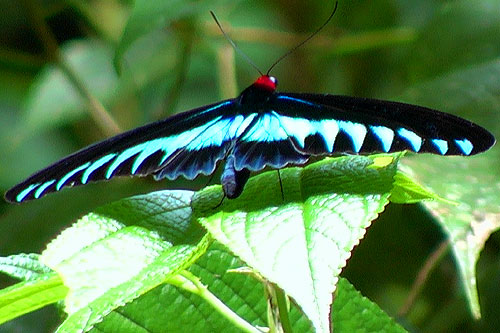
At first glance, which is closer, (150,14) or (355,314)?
(355,314)

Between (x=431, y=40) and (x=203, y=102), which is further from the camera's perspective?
(x=203, y=102)

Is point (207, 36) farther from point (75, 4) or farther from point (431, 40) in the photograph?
point (431, 40)

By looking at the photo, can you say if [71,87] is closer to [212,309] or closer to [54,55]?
[54,55]

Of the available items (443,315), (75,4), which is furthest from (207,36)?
(443,315)

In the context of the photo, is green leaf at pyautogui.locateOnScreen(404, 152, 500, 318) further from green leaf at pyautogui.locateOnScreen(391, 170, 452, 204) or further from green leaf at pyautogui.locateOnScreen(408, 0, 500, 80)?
green leaf at pyautogui.locateOnScreen(408, 0, 500, 80)

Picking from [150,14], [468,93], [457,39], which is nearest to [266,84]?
[150,14]

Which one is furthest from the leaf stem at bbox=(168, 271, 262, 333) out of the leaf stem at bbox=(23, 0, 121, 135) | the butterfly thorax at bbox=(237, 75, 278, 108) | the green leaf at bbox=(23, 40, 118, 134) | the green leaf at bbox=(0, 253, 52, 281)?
the green leaf at bbox=(23, 40, 118, 134)
